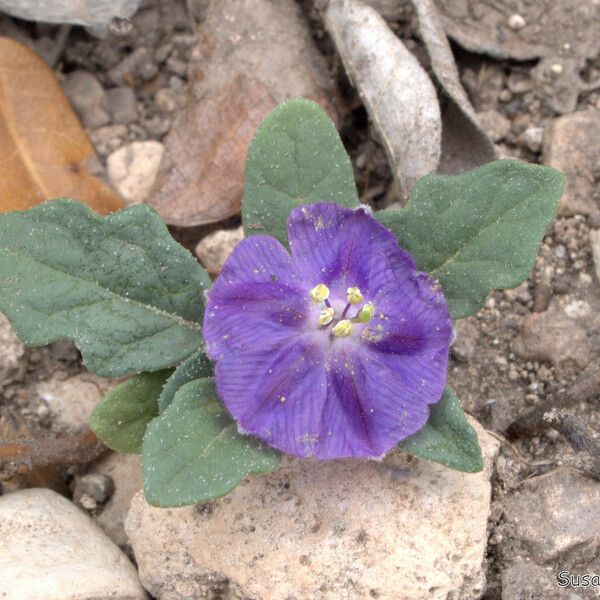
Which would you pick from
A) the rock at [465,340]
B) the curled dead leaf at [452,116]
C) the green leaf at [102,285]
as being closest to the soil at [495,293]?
the rock at [465,340]

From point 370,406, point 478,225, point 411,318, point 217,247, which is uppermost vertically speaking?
point 478,225

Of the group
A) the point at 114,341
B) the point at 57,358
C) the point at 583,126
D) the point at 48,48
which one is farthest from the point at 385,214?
the point at 48,48

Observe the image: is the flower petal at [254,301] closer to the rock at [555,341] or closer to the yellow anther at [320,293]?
the yellow anther at [320,293]

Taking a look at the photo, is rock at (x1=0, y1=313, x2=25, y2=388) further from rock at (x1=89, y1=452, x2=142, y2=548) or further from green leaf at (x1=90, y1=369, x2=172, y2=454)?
green leaf at (x1=90, y1=369, x2=172, y2=454)

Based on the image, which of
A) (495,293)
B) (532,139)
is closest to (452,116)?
(532,139)

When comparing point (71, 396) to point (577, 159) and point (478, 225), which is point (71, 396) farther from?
point (577, 159)

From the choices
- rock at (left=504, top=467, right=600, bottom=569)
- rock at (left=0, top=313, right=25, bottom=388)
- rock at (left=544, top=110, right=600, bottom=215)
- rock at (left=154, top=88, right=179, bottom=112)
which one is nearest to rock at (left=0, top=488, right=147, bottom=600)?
rock at (left=0, top=313, right=25, bottom=388)
